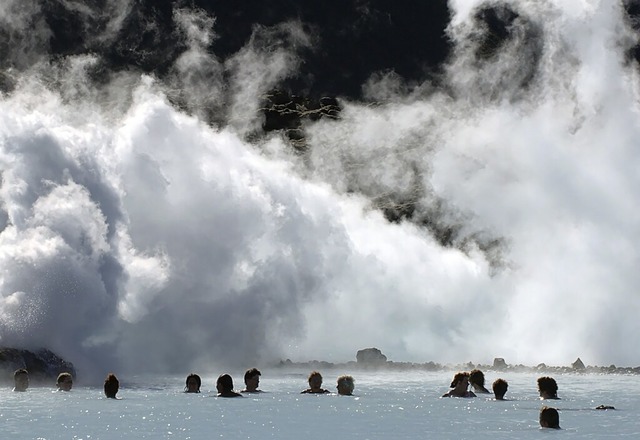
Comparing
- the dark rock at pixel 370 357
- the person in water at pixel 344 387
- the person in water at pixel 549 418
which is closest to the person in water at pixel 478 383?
the person in water at pixel 344 387

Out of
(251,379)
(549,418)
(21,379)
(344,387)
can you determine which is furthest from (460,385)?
(21,379)

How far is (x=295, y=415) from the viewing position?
5194 cm

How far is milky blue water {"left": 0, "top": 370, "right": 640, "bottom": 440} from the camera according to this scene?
43031 millimetres

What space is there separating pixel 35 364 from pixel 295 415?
29.2 meters

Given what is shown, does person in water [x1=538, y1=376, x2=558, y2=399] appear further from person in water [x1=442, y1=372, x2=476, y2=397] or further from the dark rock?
the dark rock

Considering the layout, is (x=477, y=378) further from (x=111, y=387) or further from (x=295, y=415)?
(x=111, y=387)

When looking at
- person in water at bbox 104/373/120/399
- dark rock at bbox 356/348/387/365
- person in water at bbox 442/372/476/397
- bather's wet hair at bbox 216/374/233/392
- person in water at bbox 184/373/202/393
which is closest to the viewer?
person in water at bbox 104/373/120/399

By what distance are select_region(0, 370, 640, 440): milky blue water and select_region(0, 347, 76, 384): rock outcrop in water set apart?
352 centimetres

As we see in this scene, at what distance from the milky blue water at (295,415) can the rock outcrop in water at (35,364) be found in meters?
3.52

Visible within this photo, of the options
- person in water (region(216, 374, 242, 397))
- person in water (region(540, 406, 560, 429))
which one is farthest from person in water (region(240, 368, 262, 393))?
person in water (region(540, 406, 560, 429))

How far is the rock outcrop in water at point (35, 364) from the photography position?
234 ft

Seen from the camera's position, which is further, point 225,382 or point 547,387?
point 547,387

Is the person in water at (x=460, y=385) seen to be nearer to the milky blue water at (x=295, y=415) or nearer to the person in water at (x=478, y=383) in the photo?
the milky blue water at (x=295, y=415)

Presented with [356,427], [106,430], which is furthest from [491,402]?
[106,430]
